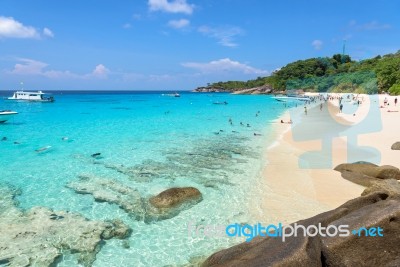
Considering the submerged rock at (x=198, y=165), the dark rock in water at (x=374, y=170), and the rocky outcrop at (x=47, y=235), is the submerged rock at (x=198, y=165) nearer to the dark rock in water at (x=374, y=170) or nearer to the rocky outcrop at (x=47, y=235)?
the rocky outcrop at (x=47, y=235)

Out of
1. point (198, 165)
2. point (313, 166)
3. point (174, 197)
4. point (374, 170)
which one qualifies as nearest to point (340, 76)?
point (313, 166)

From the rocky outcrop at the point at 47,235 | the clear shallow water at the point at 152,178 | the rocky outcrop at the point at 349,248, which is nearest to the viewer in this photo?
the rocky outcrop at the point at 349,248

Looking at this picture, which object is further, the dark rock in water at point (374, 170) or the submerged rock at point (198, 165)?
the submerged rock at point (198, 165)

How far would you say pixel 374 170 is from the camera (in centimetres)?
1148

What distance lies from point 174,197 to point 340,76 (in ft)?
347

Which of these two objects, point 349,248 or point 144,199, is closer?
point 349,248

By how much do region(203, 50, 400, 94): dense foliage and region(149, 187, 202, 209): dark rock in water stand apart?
6394 cm

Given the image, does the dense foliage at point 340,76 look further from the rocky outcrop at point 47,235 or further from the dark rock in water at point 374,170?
the rocky outcrop at point 47,235

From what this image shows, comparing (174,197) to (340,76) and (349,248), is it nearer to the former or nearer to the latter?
(349,248)

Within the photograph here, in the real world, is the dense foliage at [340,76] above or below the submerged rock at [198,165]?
above

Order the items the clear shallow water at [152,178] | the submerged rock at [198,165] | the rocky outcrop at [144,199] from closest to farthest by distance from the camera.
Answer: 1. the clear shallow water at [152,178]
2. the rocky outcrop at [144,199]
3. the submerged rock at [198,165]

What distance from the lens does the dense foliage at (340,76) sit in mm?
68750

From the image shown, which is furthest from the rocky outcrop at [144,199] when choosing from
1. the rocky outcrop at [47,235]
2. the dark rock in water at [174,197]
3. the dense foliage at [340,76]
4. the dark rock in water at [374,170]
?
the dense foliage at [340,76]

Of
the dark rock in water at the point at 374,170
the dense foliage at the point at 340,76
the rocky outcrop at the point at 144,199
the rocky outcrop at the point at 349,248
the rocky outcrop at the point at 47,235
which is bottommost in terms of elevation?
the rocky outcrop at the point at 47,235
